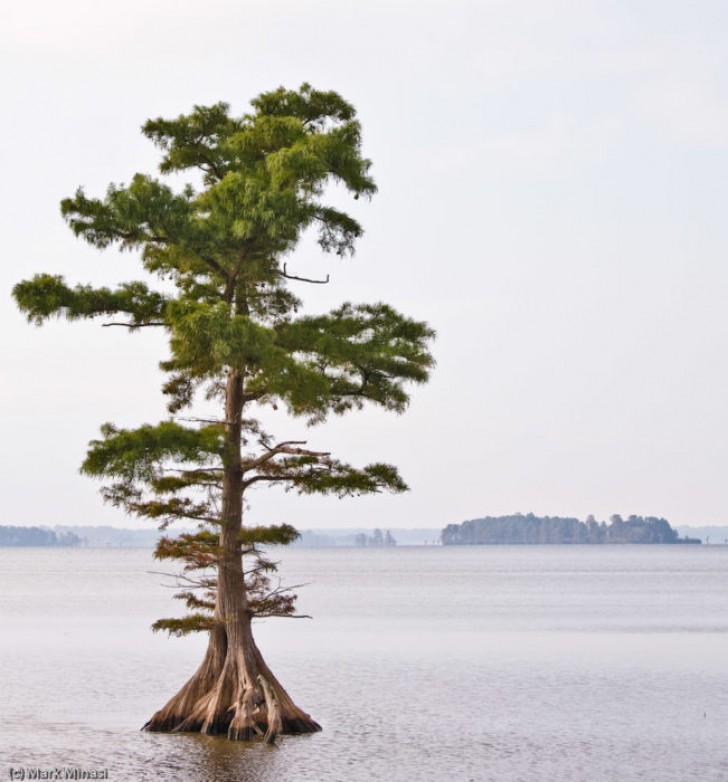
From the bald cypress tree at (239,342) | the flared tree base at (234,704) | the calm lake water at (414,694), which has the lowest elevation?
the calm lake water at (414,694)

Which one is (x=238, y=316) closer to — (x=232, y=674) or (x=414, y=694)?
(x=232, y=674)

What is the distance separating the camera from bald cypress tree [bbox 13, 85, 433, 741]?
26734 mm

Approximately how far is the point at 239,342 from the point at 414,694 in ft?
60.2

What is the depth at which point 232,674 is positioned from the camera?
28.2m

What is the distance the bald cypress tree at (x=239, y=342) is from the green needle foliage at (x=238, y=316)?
0.11 ft

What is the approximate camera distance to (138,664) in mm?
50125

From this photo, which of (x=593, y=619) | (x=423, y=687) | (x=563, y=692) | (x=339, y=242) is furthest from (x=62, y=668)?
(x=593, y=619)

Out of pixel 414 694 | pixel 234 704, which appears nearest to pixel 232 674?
pixel 234 704

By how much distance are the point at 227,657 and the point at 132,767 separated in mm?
3440

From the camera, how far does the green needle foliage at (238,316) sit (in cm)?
2645

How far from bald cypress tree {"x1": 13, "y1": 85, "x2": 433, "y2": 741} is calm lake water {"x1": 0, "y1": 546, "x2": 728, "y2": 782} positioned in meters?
1.85

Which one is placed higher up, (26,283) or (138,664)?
(26,283)

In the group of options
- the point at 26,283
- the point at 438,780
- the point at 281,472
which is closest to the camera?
the point at 438,780

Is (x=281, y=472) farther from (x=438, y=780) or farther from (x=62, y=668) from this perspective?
(x=62, y=668)
